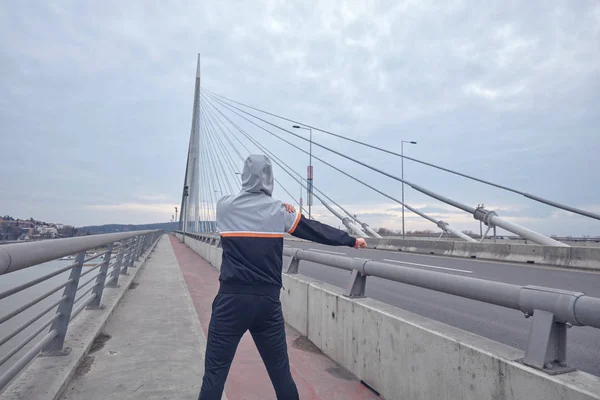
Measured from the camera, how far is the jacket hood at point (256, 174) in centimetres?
296

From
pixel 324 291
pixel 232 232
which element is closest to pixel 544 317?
pixel 232 232

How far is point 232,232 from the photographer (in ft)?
9.21

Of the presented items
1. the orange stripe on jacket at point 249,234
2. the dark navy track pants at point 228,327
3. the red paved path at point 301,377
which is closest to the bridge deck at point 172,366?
the red paved path at point 301,377

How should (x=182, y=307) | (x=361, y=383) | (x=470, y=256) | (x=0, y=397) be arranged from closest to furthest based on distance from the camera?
(x=0, y=397), (x=361, y=383), (x=182, y=307), (x=470, y=256)

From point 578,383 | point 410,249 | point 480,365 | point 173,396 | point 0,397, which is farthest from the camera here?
point 410,249

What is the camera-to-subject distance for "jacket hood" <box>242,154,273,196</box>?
2.96 metres

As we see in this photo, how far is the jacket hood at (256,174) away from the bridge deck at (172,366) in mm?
1897

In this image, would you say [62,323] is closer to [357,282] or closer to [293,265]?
[357,282]

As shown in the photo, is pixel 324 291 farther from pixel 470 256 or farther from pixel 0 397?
pixel 470 256

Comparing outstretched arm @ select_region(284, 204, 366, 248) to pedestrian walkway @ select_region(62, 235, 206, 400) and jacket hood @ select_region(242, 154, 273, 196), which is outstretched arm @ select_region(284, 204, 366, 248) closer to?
jacket hood @ select_region(242, 154, 273, 196)

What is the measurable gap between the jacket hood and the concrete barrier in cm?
153

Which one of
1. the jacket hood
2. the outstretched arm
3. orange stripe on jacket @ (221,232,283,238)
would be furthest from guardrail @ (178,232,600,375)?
the jacket hood

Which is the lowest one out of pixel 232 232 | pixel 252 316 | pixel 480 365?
pixel 480 365

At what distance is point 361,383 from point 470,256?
13.8 metres
